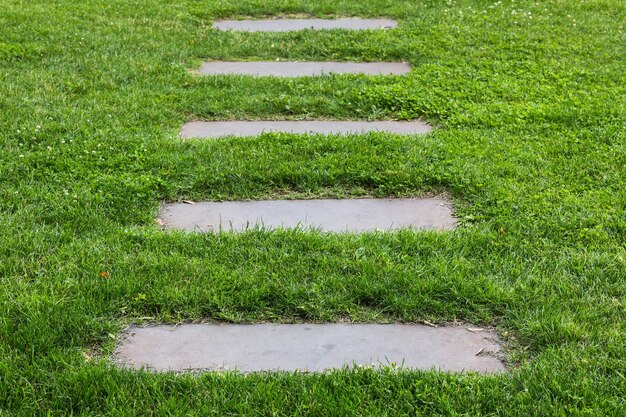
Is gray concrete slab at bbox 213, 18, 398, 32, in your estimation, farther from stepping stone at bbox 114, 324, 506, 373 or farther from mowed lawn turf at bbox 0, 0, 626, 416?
stepping stone at bbox 114, 324, 506, 373

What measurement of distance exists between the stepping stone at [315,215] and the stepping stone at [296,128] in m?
0.92

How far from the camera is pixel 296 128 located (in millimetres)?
5062

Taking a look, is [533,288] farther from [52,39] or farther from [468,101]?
[52,39]

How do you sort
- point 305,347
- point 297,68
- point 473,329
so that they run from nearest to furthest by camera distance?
point 305,347, point 473,329, point 297,68

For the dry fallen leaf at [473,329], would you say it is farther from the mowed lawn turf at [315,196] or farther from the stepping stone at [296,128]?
the stepping stone at [296,128]

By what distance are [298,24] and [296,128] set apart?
272cm

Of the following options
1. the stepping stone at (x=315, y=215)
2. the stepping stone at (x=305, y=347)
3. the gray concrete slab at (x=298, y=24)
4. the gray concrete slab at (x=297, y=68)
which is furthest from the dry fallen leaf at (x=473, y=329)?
the gray concrete slab at (x=298, y=24)

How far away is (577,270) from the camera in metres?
3.41

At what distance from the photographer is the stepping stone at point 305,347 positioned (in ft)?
9.54

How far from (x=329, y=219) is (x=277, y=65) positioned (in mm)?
2681

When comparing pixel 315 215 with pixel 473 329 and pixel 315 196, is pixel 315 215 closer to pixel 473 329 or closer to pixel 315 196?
pixel 315 196

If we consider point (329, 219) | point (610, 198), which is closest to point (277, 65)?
point (329, 219)

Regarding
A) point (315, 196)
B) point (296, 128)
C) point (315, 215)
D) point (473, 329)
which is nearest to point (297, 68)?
point (296, 128)

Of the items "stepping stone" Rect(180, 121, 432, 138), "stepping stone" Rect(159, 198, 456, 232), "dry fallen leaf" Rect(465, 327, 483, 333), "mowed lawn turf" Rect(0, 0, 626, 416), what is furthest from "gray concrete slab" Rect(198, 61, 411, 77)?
"dry fallen leaf" Rect(465, 327, 483, 333)
